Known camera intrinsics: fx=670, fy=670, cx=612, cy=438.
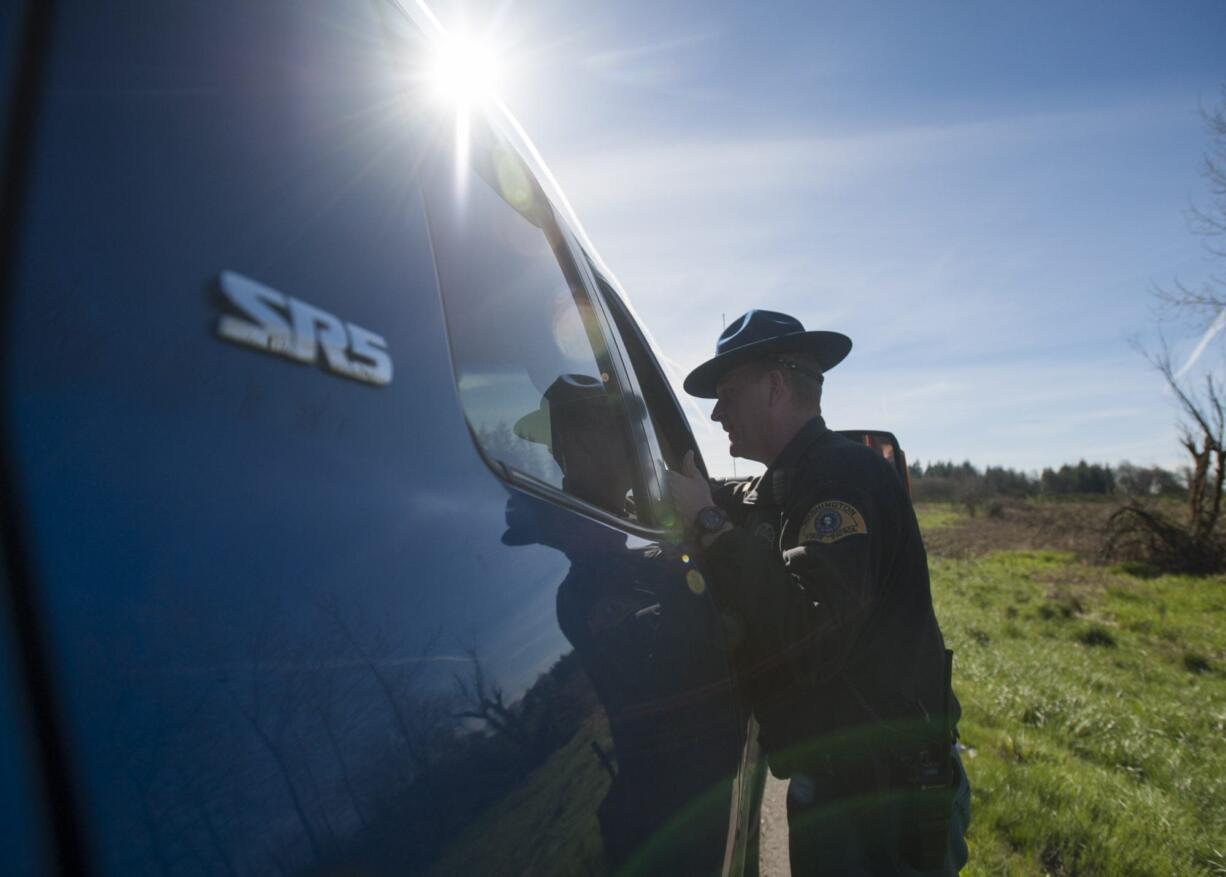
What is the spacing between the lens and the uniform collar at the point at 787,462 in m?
2.27

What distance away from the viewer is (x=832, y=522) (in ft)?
6.25

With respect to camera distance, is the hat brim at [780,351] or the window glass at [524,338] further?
the hat brim at [780,351]

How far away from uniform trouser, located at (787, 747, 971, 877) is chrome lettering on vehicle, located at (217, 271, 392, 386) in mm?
1962

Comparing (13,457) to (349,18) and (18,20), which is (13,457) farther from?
(349,18)

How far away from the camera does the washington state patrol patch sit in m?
1.88

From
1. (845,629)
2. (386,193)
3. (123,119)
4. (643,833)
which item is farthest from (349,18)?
(845,629)

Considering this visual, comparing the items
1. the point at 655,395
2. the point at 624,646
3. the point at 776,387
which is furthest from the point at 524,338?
the point at 655,395

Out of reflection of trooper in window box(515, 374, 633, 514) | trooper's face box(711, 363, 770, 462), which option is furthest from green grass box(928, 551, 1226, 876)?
reflection of trooper in window box(515, 374, 633, 514)

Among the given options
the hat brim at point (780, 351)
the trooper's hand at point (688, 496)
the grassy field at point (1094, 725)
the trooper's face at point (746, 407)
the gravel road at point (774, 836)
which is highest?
the hat brim at point (780, 351)

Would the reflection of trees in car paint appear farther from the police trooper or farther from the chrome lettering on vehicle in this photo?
the police trooper

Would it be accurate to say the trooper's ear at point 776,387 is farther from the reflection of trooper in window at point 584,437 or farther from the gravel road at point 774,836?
the gravel road at point 774,836

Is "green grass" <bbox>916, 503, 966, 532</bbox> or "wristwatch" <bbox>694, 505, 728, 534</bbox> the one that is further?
"green grass" <bbox>916, 503, 966, 532</bbox>

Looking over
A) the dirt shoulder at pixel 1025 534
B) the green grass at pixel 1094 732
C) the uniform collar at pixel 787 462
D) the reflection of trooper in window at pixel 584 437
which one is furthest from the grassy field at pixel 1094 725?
the dirt shoulder at pixel 1025 534

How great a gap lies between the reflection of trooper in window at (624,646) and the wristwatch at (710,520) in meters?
0.46
